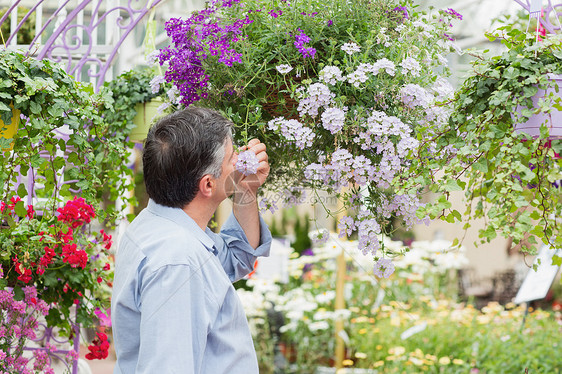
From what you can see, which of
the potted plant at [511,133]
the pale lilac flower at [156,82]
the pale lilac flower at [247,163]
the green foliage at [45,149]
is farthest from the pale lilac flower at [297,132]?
the green foliage at [45,149]

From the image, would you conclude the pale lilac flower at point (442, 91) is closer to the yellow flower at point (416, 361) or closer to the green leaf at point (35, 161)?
the green leaf at point (35, 161)

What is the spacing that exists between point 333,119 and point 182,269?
0.49 m

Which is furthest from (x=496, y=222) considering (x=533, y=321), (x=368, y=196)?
(x=533, y=321)

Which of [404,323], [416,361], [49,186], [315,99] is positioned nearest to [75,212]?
[49,186]

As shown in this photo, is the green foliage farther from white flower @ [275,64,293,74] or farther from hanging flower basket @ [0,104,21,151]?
white flower @ [275,64,293,74]

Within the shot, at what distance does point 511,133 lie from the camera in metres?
1.44

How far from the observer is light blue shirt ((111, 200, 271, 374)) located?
1.17 meters

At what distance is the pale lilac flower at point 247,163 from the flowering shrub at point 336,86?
0.10 m

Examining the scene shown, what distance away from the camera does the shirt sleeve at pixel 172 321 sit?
45.6 inches

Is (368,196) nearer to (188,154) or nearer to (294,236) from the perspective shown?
(188,154)

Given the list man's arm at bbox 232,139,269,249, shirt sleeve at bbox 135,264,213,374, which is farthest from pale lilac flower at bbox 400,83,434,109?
shirt sleeve at bbox 135,264,213,374

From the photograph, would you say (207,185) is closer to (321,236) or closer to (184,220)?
(184,220)

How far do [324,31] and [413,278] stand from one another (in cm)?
392

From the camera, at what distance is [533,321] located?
395 cm
